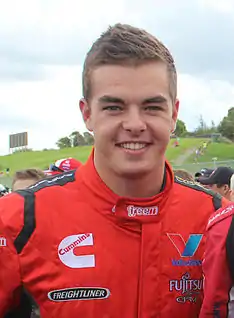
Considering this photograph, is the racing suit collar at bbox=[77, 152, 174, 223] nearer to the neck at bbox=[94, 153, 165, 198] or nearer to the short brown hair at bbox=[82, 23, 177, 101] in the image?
the neck at bbox=[94, 153, 165, 198]

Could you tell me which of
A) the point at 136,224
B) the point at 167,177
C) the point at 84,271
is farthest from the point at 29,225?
the point at 167,177

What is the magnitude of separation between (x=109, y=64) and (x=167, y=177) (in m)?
0.58

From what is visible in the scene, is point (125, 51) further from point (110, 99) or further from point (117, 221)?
point (117, 221)

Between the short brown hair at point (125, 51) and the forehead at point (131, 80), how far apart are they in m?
0.03

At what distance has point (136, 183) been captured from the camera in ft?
7.86

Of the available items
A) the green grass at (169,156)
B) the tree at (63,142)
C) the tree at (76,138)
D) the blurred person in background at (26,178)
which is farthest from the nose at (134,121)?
the tree at (63,142)

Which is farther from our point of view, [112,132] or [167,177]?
[167,177]

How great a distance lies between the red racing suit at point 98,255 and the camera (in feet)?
7.61

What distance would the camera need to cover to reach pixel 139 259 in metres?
2.37

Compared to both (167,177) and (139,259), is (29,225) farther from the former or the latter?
(167,177)

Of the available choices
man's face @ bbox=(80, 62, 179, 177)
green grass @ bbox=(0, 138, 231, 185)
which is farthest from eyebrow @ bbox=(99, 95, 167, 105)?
green grass @ bbox=(0, 138, 231, 185)

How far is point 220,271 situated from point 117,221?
1.56 ft

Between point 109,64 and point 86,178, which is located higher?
point 109,64

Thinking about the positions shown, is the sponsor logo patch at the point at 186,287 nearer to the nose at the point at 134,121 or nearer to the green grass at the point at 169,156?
the nose at the point at 134,121
